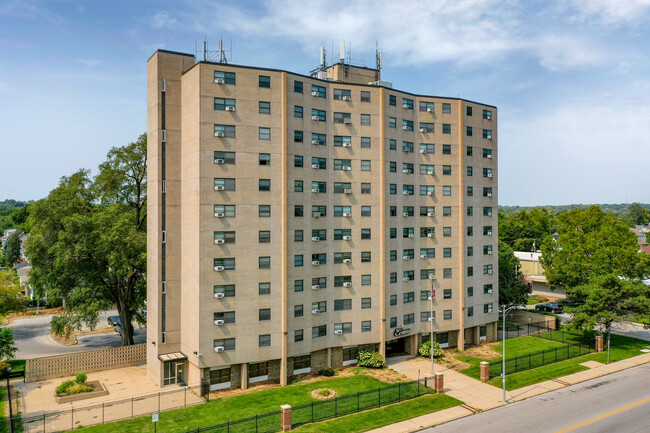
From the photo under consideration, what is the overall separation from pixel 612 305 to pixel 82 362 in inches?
2093

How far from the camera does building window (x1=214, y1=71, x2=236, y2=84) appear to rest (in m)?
37.4

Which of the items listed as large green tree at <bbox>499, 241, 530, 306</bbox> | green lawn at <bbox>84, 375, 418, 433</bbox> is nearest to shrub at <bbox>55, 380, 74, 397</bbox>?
green lawn at <bbox>84, 375, 418, 433</bbox>

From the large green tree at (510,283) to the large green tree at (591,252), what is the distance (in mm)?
6888

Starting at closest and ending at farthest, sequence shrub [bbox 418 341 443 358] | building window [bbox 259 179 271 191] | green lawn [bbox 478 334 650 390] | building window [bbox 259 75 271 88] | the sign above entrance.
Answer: building window [bbox 259 179 271 191] → building window [bbox 259 75 271 88] → green lawn [bbox 478 334 650 390] → the sign above entrance → shrub [bbox 418 341 443 358]

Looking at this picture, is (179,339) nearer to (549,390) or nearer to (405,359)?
(405,359)

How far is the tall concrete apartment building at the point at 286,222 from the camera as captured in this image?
37.4 m

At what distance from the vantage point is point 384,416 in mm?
31938

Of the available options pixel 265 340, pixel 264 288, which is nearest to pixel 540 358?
pixel 265 340

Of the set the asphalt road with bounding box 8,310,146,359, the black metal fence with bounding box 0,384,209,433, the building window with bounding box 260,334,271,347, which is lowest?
the asphalt road with bounding box 8,310,146,359

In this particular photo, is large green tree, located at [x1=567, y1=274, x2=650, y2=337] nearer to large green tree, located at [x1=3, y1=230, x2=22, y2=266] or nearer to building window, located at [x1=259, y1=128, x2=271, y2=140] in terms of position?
building window, located at [x1=259, y1=128, x2=271, y2=140]

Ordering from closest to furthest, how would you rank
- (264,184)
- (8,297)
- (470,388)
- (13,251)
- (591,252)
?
(470,388)
(264,184)
(8,297)
(591,252)
(13,251)

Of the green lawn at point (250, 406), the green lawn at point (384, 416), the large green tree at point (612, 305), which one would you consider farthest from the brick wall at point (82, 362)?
the large green tree at point (612, 305)

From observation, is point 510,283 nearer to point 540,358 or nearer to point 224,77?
point 540,358

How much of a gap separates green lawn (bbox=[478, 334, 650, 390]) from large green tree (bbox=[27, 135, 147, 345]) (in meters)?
37.2
